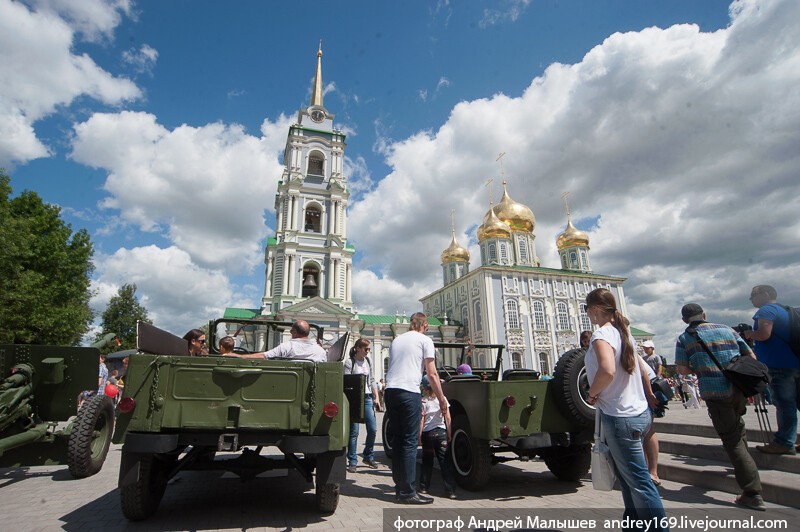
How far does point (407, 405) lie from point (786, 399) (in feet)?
13.8

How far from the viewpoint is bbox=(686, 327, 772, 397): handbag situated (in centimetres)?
396

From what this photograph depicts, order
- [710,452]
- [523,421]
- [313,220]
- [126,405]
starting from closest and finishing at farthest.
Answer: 1. [126,405]
2. [523,421]
3. [710,452]
4. [313,220]

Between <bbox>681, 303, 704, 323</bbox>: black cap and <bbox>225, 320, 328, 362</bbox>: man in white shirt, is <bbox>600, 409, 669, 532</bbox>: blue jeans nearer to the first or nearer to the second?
<bbox>681, 303, 704, 323</bbox>: black cap

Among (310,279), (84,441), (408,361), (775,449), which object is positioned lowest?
(775,449)

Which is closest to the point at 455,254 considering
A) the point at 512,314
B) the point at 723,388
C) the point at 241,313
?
the point at 512,314

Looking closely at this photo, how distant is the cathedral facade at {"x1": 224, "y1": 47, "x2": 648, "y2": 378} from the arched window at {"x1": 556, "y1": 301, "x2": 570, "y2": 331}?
0.12 meters

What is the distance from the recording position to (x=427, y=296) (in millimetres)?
59281

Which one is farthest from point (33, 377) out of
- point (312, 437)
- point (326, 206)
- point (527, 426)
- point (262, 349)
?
point (326, 206)

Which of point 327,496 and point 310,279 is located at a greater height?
point 310,279

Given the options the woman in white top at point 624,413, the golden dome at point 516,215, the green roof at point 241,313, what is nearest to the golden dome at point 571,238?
the golden dome at point 516,215

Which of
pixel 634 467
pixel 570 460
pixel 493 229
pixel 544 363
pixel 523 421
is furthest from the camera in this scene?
pixel 493 229

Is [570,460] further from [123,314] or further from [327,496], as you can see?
[123,314]

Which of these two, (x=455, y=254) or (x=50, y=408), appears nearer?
(x=50, y=408)

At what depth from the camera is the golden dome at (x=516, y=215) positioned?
53719 mm
